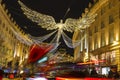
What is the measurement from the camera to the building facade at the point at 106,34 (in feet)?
135

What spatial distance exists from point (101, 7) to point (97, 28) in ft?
14.9

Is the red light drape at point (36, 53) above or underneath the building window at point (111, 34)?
underneath

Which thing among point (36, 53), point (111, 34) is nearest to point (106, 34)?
point (111, 34)

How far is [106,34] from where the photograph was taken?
46.0m

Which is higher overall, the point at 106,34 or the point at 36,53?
the point at 106,34

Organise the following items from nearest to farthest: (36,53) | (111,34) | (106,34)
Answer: (36,53), (111,34), (106,34)

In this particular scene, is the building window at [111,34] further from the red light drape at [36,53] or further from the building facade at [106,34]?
the red light drape at [36,53]

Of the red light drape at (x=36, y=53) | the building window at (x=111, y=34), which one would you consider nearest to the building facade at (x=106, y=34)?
the building window at (x=111, y=34)

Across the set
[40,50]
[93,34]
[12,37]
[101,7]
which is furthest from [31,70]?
[12,37]

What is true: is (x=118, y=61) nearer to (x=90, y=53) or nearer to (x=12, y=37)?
(x=90, y=53)

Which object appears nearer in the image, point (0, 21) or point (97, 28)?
point (97, 28)

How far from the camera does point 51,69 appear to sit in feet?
64.8

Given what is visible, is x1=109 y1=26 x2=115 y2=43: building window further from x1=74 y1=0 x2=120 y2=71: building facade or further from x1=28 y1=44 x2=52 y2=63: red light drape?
x1=28 y1=44 x2=52 y2=63: red light drape

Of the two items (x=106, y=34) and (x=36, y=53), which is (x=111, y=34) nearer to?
(x=106, y=34)
